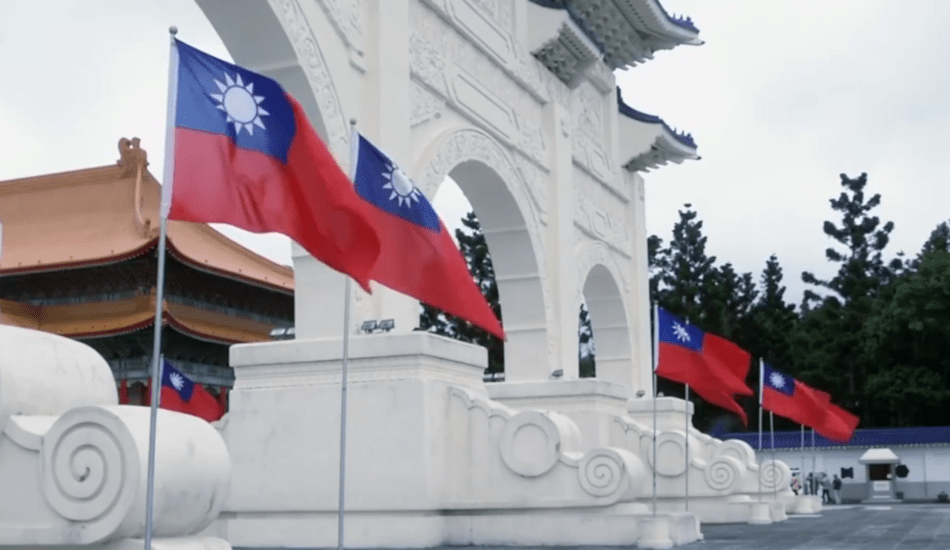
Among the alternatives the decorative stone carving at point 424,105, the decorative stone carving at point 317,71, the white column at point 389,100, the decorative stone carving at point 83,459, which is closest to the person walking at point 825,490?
the decorative stone carving at point 424,105

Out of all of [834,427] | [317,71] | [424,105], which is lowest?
[834,427]

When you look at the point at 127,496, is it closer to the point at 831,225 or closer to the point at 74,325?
the point at 74,325

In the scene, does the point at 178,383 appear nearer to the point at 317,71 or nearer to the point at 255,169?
the point at 317,71

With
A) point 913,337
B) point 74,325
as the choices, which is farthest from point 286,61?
point 913,337

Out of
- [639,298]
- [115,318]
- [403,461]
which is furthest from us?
[115,318]

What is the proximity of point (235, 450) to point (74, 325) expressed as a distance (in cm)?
1392

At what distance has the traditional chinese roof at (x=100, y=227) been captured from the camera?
69.9 ft

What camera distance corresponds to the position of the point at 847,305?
4041 centimetres

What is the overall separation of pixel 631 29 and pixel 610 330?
459 cm

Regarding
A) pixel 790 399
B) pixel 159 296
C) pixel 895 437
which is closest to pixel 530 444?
pixel 159 296

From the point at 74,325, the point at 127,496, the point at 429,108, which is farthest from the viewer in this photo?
the point at 74,325

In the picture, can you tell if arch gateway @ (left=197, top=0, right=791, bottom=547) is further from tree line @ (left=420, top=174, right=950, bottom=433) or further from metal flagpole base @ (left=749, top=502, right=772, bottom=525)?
tree line @ (left=420, top=174, right=950, bottom=433)

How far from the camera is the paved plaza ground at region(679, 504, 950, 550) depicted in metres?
9.56

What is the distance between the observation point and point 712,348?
39.4 feet
